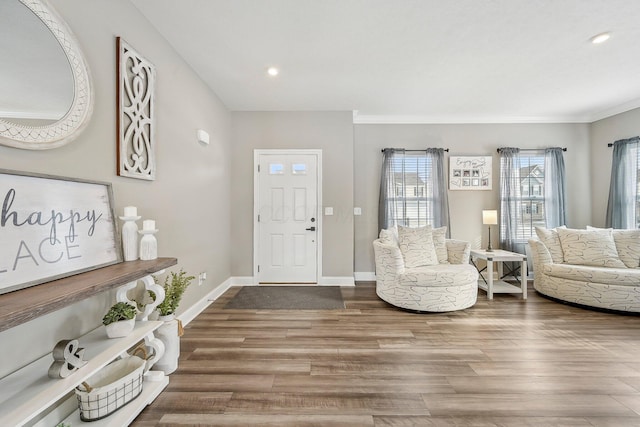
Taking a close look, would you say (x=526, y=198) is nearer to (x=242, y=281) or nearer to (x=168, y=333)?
(x=242, y=281)

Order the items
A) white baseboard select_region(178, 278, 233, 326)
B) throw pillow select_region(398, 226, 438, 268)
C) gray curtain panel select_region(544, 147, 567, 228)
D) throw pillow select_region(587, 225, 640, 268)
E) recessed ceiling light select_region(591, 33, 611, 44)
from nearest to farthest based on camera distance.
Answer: recessed ceiling light select_region(591, 33, 611, 44), white baseboard select_region(178, 278, 233, 326), throw pillow select_region(587, 225, 640, 268), throw pillow select_region(398, 226, 438, 268), gray curtain panel select_region(544, 147, 567, 228)

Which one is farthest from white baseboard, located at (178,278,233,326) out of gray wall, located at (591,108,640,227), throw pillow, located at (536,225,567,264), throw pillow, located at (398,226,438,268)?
gray wall, located at (591,108,640,227)

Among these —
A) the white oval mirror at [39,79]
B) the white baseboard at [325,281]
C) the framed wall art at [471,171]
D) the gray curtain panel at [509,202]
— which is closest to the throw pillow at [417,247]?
the white baseboard at [325,281]

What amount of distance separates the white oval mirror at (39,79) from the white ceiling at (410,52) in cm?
88

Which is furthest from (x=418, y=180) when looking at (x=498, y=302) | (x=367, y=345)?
(x=367, y=345)

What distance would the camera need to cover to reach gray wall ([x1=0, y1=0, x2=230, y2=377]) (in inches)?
51.6

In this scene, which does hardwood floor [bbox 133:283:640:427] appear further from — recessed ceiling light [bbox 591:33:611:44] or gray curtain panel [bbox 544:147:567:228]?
recessed ceiling light [bbox 591:33:611:44]

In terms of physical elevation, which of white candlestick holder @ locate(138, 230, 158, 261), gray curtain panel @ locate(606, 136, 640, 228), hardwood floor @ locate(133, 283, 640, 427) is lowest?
hardwood floor @ locate(133, 283, 640, 427)

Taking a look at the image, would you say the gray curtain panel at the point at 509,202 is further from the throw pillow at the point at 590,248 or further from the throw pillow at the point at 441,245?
the throw pillow at the point at 441,245

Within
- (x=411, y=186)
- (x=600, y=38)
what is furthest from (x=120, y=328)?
(x=600, y=38)

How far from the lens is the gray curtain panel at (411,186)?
4191 millimetres

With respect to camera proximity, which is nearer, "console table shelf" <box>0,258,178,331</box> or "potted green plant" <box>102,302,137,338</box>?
"console table shelf" <box>0,258,178,331</box>

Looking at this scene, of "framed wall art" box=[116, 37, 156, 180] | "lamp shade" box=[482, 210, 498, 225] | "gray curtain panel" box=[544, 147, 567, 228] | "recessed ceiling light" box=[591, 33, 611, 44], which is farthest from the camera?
"gray curtain panel" box=[544, 147, 567, 228]

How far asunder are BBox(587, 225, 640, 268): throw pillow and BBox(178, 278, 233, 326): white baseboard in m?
4.99
